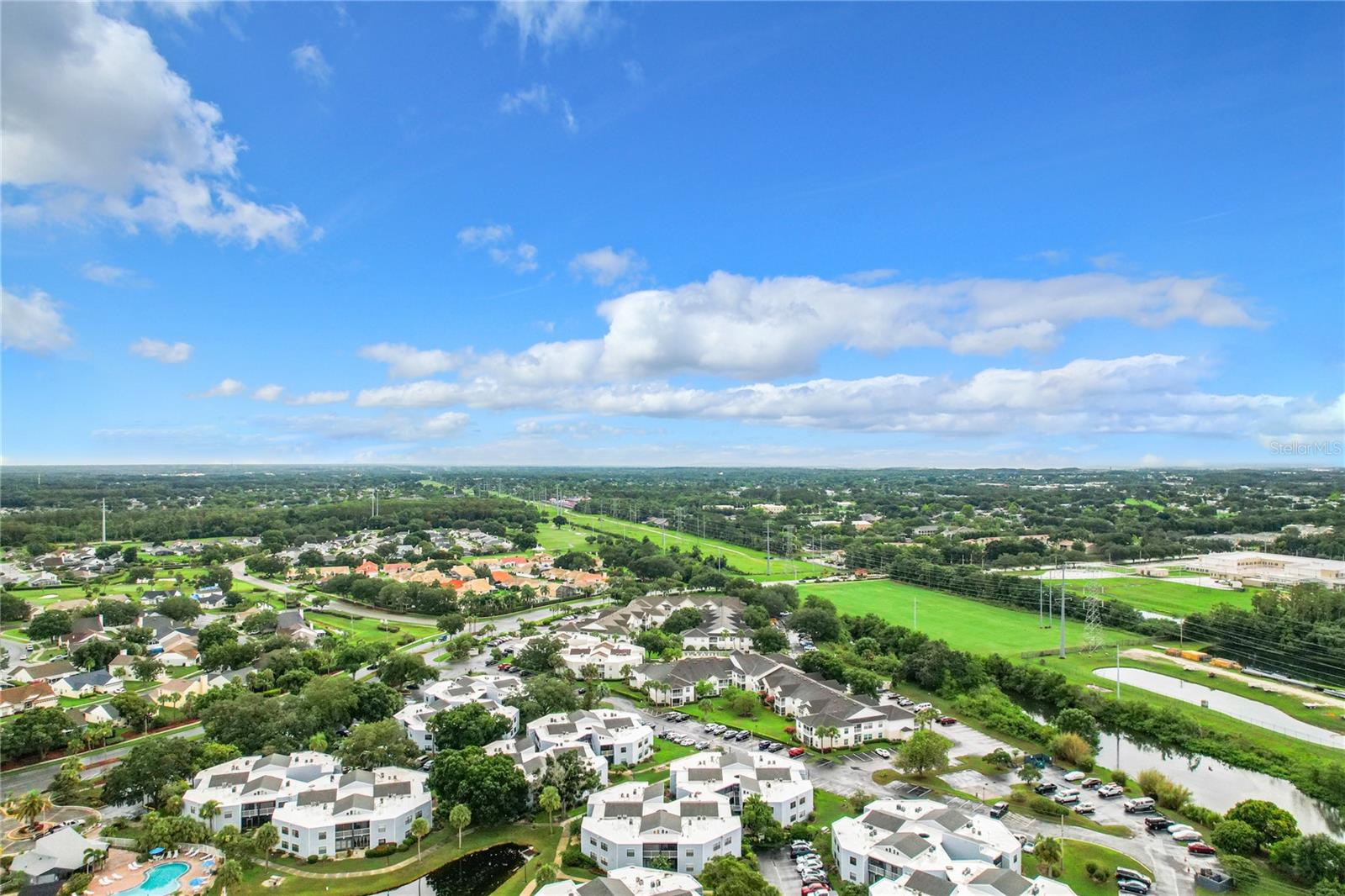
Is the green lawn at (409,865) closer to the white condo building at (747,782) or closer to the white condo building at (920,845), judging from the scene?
the white condo building at (747,782)

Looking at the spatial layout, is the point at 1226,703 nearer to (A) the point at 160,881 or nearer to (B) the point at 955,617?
(B) the point at 955,617

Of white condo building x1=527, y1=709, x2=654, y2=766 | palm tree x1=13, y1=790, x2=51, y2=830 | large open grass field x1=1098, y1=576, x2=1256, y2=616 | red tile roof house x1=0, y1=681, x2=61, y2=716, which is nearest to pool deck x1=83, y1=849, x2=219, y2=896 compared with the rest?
palm tree x1=13, y1=790, x2=51, y2=830

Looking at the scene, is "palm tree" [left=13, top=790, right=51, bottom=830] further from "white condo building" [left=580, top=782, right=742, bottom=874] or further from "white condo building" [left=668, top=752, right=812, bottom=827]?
"white condo building" [left=668, top=752, right=812, bottom=827]

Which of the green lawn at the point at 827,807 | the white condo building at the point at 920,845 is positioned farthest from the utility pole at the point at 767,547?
the white condo building at the point at 920,845

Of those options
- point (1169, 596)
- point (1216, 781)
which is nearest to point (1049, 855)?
point (1216, 781)

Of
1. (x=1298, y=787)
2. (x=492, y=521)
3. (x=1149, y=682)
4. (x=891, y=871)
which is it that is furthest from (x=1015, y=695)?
(x=492, y=521)
